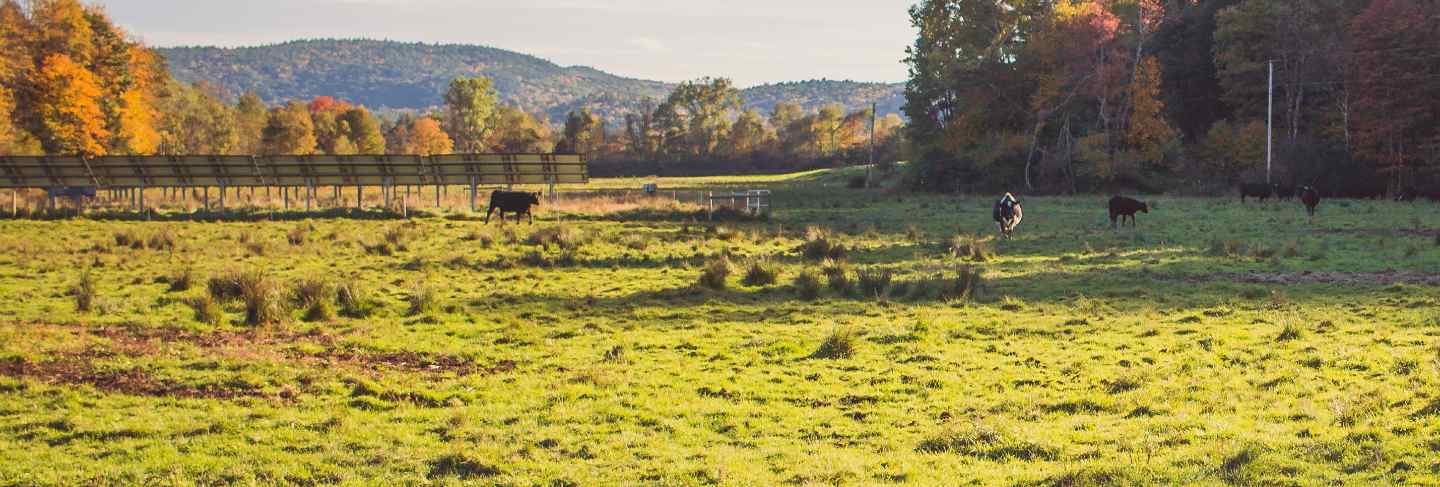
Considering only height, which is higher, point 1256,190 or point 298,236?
point 1256,190

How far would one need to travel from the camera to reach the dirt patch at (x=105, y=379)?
1124 cm

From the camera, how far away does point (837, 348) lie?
44.8ft

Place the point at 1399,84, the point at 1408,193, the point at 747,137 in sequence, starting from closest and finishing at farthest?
the point at 1408,193, the point at 1399,84, the point at 747,137

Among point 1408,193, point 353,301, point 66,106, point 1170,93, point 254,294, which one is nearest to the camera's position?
point 254,294

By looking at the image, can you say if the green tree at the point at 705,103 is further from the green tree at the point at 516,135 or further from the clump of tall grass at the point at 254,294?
the clump of tall grass at the point at 254,294

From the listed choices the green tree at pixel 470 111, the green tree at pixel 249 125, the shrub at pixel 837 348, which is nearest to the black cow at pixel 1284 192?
the shrub at pixel 837 348

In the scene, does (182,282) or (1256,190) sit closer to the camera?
(182,282)

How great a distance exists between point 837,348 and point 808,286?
237 inches

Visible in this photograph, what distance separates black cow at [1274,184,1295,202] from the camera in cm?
5097

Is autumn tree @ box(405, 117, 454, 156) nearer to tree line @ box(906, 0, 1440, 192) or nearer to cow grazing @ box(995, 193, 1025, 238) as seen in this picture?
tree line @ box(906, 0, 1440, 192)

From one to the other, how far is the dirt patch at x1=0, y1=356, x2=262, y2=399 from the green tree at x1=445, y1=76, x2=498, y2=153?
13252 cm

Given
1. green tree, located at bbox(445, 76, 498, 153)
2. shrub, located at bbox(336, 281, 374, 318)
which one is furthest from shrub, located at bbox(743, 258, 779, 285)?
green tree, located at bbox(445, 76, 498, 153)

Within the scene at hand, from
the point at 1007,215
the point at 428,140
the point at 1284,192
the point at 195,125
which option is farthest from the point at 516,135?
the point at 1007,215

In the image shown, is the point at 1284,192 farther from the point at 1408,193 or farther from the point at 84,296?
the point at 84,296
